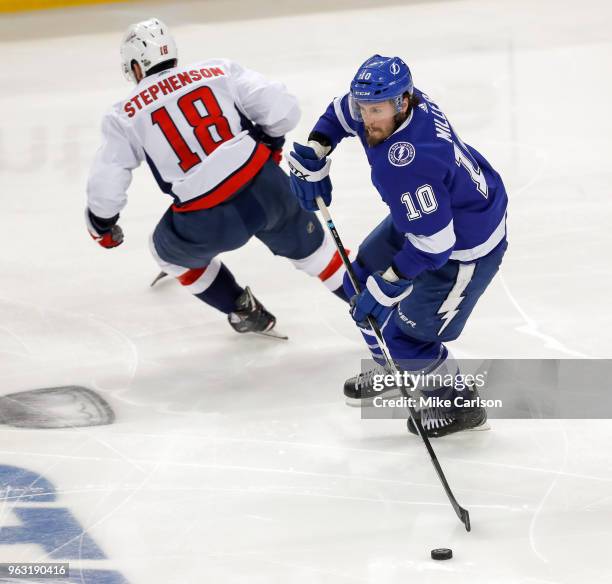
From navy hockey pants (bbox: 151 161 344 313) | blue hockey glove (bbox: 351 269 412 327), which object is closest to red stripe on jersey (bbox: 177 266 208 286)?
navy hockey pants (bbox: 151 161 344 313)

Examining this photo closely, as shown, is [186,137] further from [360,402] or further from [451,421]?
[451,421]

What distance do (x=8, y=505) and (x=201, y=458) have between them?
528 mm

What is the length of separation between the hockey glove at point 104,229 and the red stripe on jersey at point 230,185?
9.1 inches

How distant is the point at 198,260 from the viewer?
3479mm

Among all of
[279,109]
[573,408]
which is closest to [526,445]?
[573,408]

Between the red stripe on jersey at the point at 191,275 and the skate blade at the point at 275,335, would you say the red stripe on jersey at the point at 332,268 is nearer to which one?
the skate blade at the point at 275,335

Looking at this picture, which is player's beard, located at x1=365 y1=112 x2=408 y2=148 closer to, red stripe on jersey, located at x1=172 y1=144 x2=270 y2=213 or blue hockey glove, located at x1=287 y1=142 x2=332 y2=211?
blue hockey glove, located at x1=287 y1=142 x2=332 y2=211

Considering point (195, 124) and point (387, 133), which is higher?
point (387, 133)

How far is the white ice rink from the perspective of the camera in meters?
2.56

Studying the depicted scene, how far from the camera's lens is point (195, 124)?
10.8 feet

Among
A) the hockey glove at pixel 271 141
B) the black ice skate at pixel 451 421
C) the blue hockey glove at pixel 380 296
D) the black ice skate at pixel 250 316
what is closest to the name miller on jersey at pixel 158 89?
the hockey glove at pixel 271 141

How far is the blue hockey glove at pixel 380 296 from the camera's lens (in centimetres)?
267

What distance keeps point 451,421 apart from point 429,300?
389 mm

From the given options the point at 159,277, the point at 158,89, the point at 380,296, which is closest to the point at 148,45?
the point at 158,89
